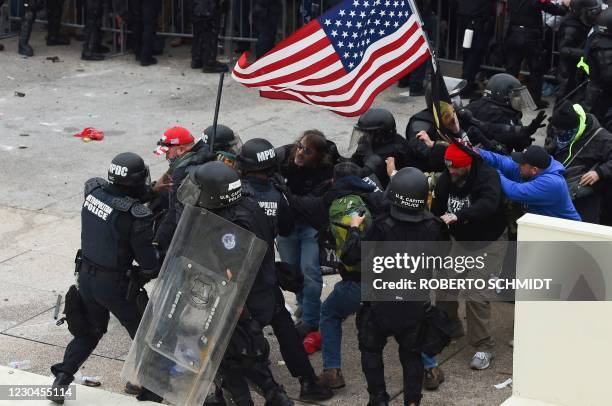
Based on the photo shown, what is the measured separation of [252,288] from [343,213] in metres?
0.80

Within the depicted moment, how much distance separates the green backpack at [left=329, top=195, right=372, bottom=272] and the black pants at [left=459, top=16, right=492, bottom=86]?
647cm

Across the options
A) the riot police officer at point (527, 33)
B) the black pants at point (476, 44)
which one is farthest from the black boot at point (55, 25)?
the riot police officer at point (527, 33)

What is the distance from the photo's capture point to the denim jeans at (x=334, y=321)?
23.8 ft

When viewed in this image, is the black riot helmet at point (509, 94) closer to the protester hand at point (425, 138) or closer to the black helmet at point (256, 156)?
the protester hand at point (425, 138)

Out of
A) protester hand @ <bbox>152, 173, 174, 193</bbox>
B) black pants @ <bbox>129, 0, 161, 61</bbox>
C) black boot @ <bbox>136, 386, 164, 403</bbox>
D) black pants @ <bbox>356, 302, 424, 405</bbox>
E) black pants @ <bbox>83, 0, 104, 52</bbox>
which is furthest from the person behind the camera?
black pants @ <bbox>83, 0, 104, 52</bbox>

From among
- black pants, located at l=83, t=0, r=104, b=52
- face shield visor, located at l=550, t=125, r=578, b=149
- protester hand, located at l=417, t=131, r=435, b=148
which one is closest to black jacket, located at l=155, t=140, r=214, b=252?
protester hand, located at l=417, t=131, r=435, b=148

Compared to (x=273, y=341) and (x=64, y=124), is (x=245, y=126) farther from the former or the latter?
(x=273, y=341)

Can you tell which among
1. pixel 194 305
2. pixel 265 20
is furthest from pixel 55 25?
pixel 194 305

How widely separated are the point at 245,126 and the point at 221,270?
254 inches

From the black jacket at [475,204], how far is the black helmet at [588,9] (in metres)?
4.40

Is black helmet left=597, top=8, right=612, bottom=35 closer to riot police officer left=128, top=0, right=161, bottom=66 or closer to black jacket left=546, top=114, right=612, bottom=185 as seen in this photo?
black jacket left=546, top=114, right=612, bottom=185

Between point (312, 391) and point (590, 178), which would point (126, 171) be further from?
point (590, 178)

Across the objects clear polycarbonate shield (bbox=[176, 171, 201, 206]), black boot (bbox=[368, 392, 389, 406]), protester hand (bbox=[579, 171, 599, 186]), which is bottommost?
black boot (bbox=[368, 392, 389, 406])

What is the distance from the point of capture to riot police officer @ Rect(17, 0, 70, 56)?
15430 mm
